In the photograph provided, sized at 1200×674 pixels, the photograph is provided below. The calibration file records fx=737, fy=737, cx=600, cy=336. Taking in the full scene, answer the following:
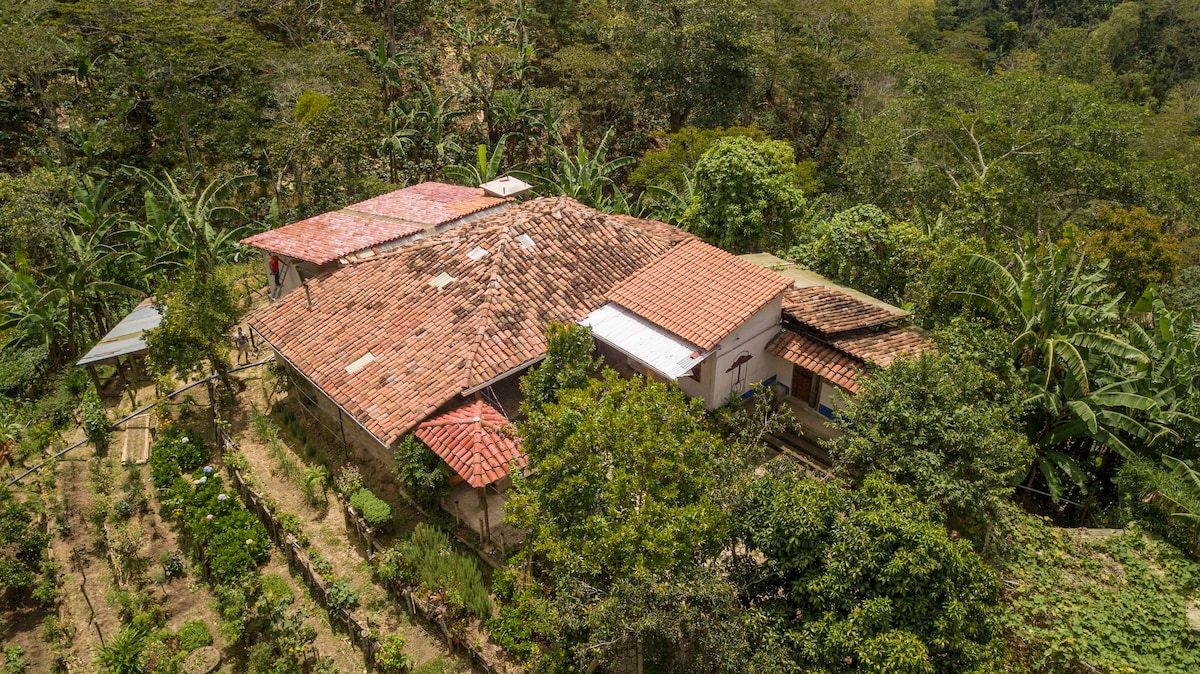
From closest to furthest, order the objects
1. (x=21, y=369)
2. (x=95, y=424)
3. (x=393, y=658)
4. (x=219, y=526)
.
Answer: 1. (x=393, y=658)
2. (x=219, y=526)
3. (x=95, y=424)
4. (x=21, y=369)

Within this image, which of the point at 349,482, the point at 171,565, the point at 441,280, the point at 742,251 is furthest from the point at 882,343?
the point at 171,565

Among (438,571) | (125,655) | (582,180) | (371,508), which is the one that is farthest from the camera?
(582,180)

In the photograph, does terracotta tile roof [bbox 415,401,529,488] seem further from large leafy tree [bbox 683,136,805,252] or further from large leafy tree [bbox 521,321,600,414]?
large leafy tree [bbox 683,136,805,252]

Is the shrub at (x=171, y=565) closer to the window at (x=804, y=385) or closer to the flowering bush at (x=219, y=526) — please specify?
the flowering bush at (x=219, y=526)

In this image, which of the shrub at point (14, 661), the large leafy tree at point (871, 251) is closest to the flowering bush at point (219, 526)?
the shrub at point (14, 661)

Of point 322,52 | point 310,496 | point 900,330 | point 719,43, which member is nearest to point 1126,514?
point 900,330

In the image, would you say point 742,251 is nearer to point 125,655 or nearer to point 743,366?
point 743,366
